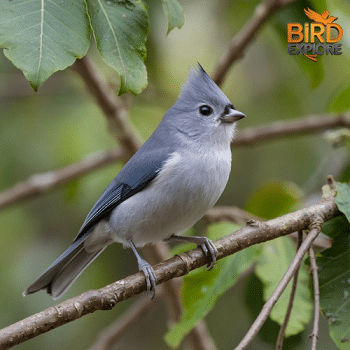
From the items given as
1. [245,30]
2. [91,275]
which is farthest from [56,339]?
[245,30]

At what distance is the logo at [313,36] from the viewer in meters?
2.81

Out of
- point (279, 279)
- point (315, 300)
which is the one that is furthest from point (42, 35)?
point (279, 279)

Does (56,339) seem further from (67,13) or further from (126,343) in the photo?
(67,13)

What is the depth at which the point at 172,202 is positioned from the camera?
6.98 ft

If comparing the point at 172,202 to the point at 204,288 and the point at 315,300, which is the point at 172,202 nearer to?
the point at 204,288

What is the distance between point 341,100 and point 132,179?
165 cm

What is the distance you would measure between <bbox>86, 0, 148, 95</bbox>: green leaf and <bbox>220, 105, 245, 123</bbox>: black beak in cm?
79

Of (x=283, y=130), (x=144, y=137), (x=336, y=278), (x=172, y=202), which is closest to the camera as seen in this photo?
(x=336, y=278)

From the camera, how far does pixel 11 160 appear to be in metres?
4.30

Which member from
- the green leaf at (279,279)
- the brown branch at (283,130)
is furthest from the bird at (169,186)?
the brown branch at (283,130)

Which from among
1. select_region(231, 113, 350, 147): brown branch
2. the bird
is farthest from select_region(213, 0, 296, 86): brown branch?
the bird

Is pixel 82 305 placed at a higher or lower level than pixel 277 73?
higher

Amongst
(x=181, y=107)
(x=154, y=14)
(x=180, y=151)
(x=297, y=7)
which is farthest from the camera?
(x=154, y=14)

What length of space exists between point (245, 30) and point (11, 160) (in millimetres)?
2403
